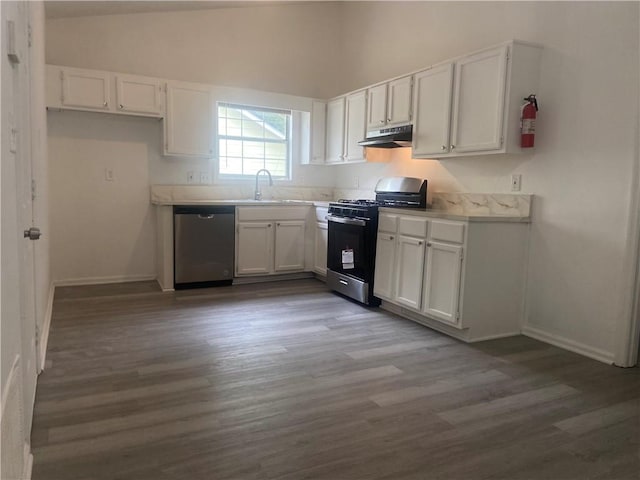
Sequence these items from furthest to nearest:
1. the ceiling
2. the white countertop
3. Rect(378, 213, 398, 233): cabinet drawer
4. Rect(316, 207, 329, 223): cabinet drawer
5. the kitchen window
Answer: the kitchen window, Rect(316, 207, 329, 223): cabinet drawer, the ceiling, Rect(378, 213, 398, 233): cabinet drawer, the white countertop

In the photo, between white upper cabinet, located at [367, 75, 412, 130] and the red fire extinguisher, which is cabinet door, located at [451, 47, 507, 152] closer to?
the red fire extinguisher

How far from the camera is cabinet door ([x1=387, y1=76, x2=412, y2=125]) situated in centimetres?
414

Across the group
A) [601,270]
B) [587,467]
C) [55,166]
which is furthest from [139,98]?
[587,467]

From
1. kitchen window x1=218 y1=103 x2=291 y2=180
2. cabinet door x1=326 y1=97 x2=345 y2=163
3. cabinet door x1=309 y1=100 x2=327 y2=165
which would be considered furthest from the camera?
cabinet door x1=309 y1=100 x2=327 y2=165

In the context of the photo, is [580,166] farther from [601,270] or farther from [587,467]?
[587,467]

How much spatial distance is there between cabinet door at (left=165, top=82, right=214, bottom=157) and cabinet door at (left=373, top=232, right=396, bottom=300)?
7.29ft

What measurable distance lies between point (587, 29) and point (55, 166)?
4740 millimetres

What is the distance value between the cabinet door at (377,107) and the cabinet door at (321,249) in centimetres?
121

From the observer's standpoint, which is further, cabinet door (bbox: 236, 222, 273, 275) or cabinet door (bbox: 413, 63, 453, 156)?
cabinet door (bbox: 236, 222, 273, 275)

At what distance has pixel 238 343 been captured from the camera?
3.10 meters

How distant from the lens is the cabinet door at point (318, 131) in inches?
219

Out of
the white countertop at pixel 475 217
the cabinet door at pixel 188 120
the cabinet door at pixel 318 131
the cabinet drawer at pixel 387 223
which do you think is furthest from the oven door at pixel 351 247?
the cabinet door at pixel 188 120

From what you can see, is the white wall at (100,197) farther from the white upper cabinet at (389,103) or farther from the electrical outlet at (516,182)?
the electrical outlet at (516,182)

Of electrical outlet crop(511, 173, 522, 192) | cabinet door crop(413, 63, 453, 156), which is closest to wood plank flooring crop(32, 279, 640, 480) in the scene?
electrical outlet crop(511, 173, 522, 192)
